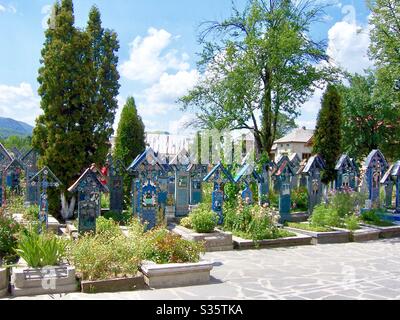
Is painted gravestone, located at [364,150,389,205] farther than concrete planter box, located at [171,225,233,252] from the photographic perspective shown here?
Yes

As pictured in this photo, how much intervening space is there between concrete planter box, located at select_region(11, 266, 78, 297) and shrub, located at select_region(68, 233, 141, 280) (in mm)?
270

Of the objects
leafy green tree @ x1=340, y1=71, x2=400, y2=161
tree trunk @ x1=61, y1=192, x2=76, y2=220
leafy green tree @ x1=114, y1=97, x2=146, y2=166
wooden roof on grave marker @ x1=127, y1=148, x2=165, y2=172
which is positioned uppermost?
leafy green tree @ x1=340, y1=71, x2=400, y2=161

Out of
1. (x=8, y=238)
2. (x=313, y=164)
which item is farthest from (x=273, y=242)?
(x=8, y=238)

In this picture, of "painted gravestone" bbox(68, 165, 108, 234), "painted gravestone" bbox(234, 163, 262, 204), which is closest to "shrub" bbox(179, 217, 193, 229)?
"painted gravestone" bbox(234, 163, 262, 204)

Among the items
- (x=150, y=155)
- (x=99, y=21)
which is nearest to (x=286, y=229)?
(x=150, y=155)

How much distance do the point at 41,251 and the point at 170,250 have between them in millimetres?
2291

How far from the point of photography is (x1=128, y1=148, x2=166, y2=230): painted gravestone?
37.1 feet

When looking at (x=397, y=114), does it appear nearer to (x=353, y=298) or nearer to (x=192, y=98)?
(x=192, y=98)

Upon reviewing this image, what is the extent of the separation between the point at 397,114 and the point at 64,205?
2253 centimetres

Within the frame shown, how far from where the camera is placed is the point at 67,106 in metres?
14.1

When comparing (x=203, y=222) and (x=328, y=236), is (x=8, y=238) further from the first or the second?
(x=328, y=236)

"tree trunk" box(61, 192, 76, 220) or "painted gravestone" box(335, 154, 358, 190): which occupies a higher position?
"painted gravestone" box(335, 154, 358, 190)

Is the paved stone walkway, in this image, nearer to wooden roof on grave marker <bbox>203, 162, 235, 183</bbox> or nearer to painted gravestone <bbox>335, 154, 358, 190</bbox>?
wooden roof on grave marker <bbox>203, 162, 235, 183</bbox>
